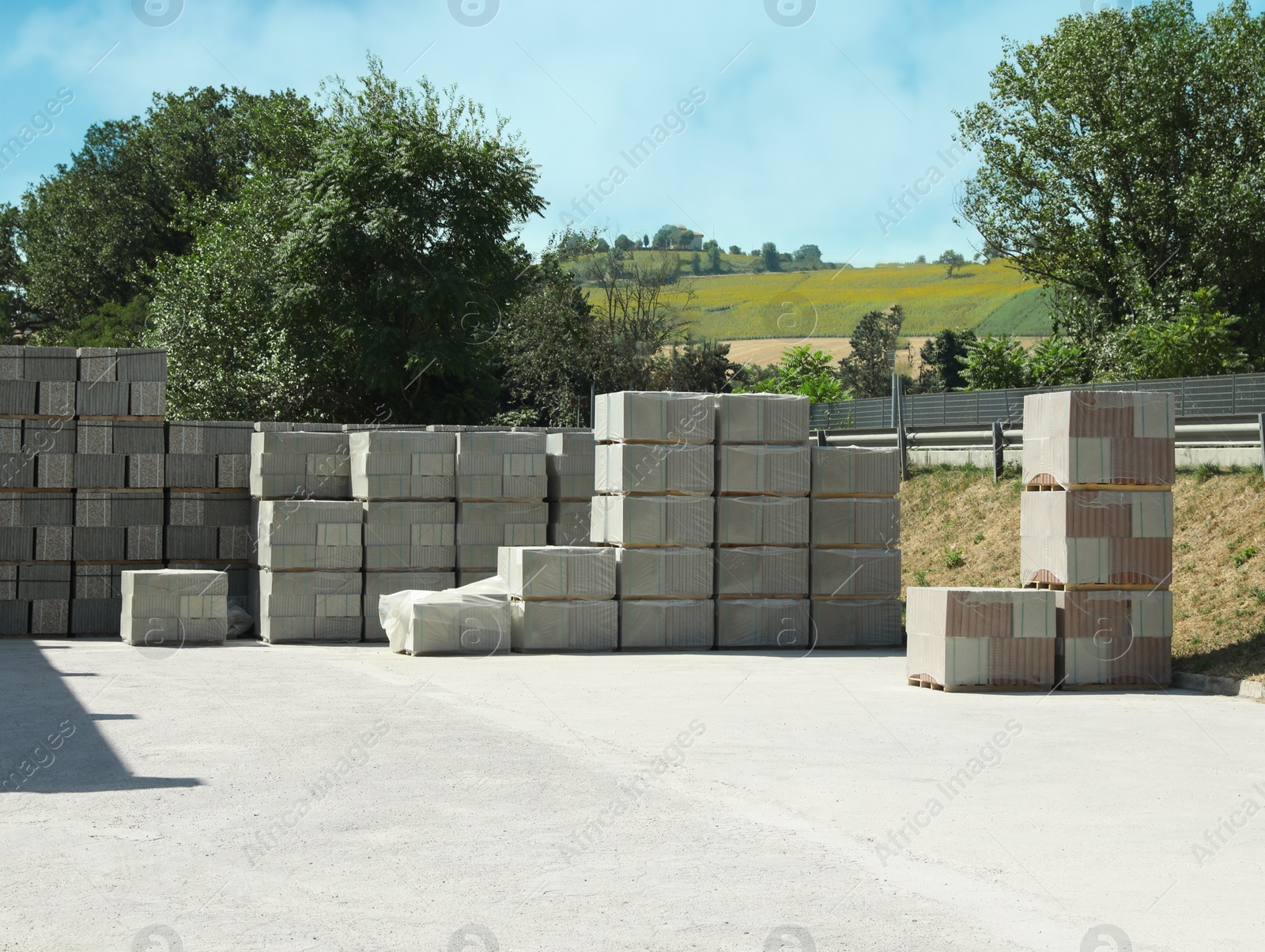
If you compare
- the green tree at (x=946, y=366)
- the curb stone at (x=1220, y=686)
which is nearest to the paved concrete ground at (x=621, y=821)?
the curb stone at (x=1220, y=686)

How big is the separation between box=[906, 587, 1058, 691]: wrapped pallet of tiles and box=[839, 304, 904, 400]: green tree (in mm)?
57399

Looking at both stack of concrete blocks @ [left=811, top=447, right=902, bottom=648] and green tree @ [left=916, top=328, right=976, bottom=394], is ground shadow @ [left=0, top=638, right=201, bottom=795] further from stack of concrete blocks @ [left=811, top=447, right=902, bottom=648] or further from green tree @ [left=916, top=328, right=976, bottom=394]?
green tree @ [left=916, top=328, right=976, bottom=394]

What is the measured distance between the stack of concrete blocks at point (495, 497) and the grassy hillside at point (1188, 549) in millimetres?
6667

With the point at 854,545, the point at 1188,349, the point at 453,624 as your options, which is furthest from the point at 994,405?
the point at 453,624

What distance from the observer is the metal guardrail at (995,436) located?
18000 millimetres

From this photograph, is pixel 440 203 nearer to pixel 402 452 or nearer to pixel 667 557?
pixel 402 452

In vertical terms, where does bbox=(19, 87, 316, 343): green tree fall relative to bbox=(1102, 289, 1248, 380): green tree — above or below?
above

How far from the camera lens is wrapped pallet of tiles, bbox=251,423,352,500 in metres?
17.8

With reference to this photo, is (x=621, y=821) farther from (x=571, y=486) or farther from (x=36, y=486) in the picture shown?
(x=36, y=486)

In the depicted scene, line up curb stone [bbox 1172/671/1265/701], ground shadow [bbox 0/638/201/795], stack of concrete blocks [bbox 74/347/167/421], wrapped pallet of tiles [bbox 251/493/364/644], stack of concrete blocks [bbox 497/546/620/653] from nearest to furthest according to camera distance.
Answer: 1. ground shadow [bbox 0/638/201/795]
2. curb stone [bbox 1172/671/1265/701]
3. stack of concrete blocks [bbox 497/546/620/653]
4. wrapped pallet of tiles [bbox 251/493/364/644]
5. stack of concrete blocks [bbox 74/347/167/421]

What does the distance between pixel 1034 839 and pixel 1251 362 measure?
105 feet

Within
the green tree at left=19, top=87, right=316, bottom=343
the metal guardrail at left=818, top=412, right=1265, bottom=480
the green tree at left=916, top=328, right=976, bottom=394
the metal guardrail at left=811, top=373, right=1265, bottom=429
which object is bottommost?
the metal guardrail at left=818, top=412, right=1265, bottom=480

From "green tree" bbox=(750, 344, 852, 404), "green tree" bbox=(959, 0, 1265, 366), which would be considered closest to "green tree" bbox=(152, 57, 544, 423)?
"green tree" bbox=(750, 344, 852, 404)

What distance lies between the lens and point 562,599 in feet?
52.1
